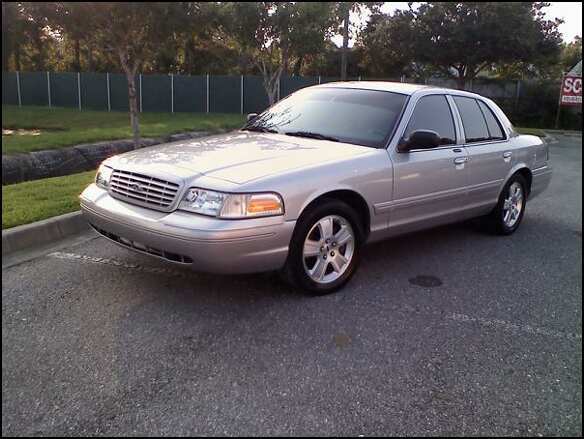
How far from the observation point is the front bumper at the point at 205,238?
335cm

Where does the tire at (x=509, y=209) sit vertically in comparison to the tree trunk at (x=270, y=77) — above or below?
below

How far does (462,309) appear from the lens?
153 inches

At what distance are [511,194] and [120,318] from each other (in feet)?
14.0

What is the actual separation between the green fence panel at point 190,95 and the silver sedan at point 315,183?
20.2 meters

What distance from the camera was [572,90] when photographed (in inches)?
848

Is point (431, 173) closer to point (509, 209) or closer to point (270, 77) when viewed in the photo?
point (509, 209)

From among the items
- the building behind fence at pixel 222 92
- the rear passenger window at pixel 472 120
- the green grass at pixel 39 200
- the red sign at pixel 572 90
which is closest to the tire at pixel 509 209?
the rear passenger window at pixel 472 120

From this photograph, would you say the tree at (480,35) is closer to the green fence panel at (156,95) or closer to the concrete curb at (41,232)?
the green fence panel at (156,95)

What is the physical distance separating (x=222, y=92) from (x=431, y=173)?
2177 cm

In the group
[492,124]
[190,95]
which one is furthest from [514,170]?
[190,95]

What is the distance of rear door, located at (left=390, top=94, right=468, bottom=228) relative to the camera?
444cm

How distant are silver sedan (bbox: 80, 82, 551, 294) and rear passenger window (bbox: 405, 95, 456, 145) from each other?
0.01 metres

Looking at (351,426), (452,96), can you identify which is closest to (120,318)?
(351,426)

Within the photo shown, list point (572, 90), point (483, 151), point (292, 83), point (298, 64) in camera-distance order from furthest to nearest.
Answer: point (292, 83) < point (572, 90) < point (298, 64) < point (483, 151)
